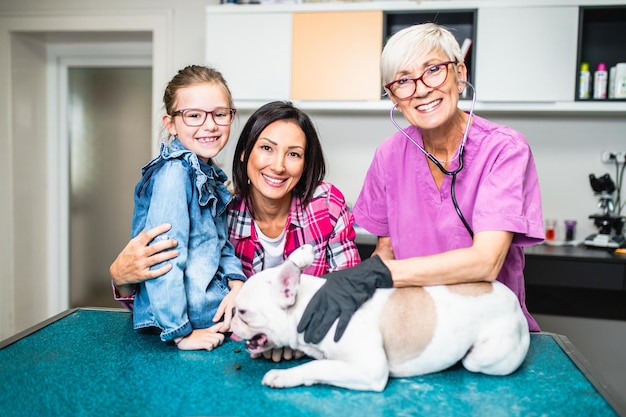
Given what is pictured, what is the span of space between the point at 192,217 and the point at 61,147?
2.78 meters

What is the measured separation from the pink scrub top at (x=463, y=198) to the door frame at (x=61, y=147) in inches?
98.6

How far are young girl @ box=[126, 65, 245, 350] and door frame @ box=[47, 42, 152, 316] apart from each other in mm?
2302

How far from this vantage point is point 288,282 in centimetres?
97

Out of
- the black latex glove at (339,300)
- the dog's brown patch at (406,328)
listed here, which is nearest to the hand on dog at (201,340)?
the black latex glove at (339,300)

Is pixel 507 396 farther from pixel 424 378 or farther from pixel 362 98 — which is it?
pixel 362 98

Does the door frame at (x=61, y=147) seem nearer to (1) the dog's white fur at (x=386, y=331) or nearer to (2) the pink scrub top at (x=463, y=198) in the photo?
(2) the pink scrub top at (x=463, y=198)

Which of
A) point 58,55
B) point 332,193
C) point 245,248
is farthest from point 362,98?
point 58,55

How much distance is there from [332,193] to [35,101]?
2.76 m

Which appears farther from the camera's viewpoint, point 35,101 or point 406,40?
point 35,101

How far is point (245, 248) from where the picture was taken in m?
1.55

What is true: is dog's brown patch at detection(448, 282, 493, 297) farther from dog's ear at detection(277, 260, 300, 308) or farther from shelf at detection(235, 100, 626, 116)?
shelf at detection(235, 100, 626, 116)

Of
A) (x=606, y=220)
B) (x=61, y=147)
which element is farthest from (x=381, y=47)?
(x=61, y=147)

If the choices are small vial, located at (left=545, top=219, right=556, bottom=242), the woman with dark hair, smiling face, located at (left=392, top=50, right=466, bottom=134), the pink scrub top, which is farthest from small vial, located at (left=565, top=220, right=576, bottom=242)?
smiling face, located at (left=392, top=50, right=466, bottom=134)

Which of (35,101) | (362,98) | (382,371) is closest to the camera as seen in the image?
(382,371)
